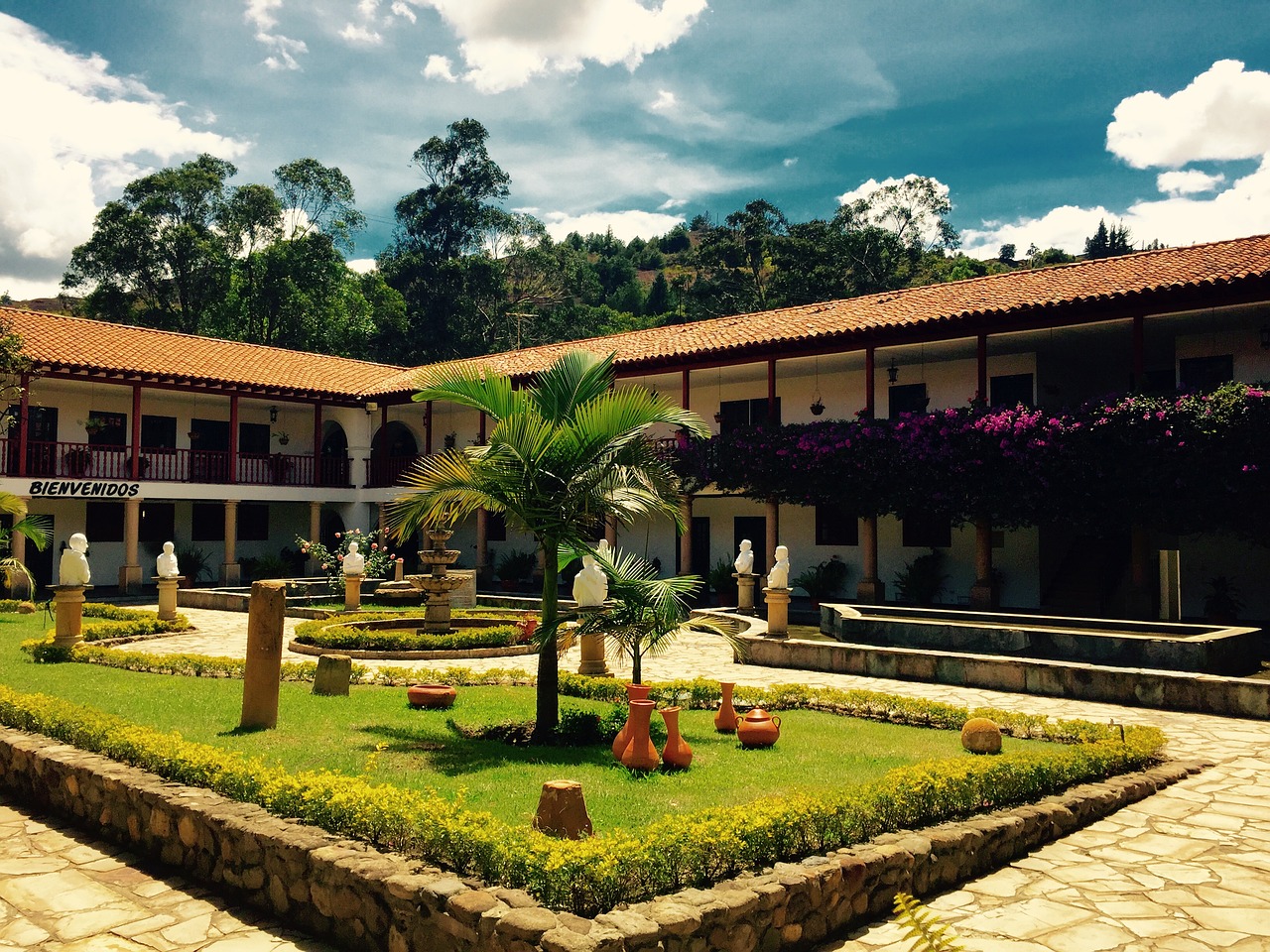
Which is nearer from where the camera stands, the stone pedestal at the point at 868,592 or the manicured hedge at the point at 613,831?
the manicured hedge at the point at 613,831

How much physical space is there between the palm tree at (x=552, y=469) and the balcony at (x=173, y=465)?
54.5 ft

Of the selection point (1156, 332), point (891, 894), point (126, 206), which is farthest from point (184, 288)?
point (891, 894)

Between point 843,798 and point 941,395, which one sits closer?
point 843,798

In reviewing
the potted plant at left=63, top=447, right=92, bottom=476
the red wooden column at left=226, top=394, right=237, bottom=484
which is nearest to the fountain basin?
the red wooden column at left=226, top=394, right=237, bottom=484

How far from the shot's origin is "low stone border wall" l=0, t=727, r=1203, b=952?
368 centimetres

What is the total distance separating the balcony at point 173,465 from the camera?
2123cm

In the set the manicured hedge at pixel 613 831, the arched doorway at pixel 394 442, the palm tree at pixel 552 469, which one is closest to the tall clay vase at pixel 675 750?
the palm tree at pixel 552 469

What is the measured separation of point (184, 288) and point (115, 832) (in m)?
39.8

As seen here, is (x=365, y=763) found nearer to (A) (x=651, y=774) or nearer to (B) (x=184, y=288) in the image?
(A) (x=651, y=774)

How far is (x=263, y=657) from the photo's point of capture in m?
7.19

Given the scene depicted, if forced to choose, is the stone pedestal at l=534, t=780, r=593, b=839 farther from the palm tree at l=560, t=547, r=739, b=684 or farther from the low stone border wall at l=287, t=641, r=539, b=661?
the low stone border wall at l=287, t=641, r=539, b=661

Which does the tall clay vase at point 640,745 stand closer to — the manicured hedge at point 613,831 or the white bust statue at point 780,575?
the manicured hedge at point 613,831

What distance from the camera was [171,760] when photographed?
5770 mm

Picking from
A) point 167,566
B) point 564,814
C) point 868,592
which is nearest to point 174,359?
point 167,566
